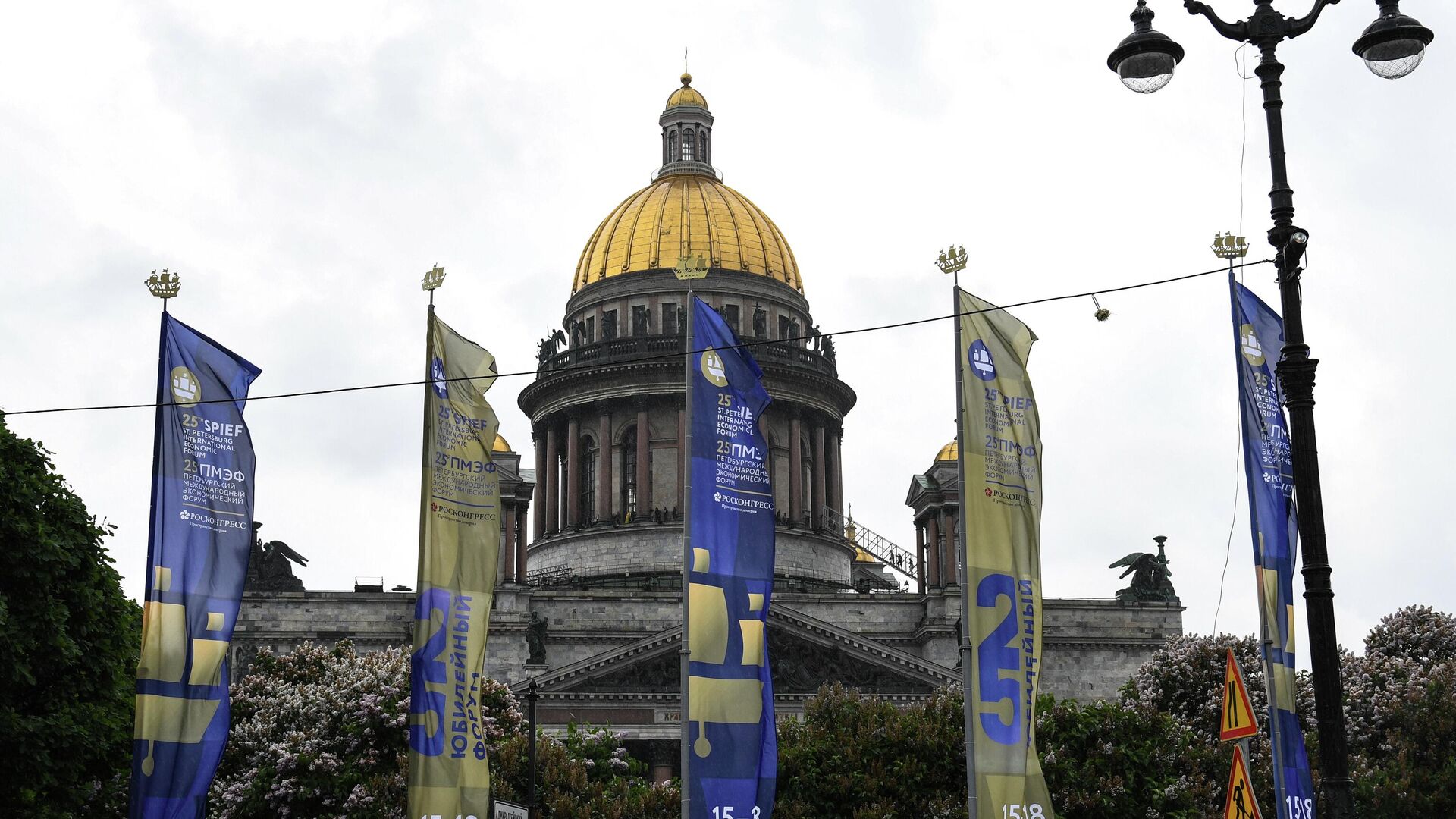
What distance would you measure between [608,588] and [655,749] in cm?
1160

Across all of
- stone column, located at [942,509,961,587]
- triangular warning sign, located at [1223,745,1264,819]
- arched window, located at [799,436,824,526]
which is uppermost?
arched window, located at [799,436,824,526]

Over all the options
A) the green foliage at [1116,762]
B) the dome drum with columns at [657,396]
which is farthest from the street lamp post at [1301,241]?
the dome drum with columns at [657,396]

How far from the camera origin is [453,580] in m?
27.8

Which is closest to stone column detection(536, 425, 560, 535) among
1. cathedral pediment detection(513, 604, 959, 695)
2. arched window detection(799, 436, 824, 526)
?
arched window detection(799, 436, 824, 526)

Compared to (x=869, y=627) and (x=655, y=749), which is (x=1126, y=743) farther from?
(x=869, y=627)

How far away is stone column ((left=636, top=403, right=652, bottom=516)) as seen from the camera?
87312mm

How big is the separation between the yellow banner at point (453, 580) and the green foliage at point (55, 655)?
40.0 feet

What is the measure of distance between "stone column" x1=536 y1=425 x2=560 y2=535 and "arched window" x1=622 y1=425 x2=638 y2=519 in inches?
156

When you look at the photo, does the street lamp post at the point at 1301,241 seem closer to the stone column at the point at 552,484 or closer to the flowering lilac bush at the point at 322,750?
the flowering lilac bush at the point at 322,750

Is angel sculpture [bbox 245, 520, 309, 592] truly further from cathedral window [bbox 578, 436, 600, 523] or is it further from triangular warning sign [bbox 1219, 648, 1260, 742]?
triangular warning sign [bbox 1219, 648, 1260, 742]

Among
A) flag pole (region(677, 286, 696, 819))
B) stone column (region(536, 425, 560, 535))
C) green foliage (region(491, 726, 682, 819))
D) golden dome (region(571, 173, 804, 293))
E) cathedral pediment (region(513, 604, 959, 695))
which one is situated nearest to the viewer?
flag pole (region(677, 286, 696, 819))

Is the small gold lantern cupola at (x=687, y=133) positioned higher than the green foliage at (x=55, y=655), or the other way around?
the small gold lantern cupola at (x=687, y=133)

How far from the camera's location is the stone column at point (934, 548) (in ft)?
275

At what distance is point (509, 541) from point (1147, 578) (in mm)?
27737
